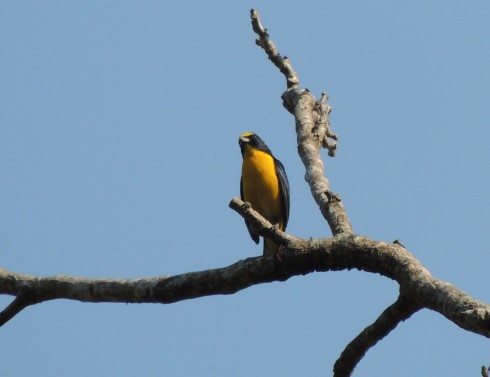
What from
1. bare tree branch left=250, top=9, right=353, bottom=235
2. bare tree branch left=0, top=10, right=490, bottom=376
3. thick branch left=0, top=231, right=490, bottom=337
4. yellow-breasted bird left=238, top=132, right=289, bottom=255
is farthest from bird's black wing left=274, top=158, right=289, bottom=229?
thick branch left=0, top=231, right=490, bottom=337

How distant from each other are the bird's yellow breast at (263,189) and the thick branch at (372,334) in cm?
415

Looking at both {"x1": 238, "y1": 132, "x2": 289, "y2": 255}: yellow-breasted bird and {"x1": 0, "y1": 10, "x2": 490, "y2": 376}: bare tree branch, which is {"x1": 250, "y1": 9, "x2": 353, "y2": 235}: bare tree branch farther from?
{"x1": 238, "y1": 132, "x2": 289, "y2": 255}: yellow-breasted bird

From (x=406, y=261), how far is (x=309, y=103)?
2.81 meters

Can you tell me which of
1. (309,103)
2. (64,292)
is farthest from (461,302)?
(309,103)

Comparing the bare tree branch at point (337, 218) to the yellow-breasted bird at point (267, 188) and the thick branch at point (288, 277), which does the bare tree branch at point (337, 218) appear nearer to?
the thick branch at point (288, 277)

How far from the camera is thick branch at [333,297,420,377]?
12.5ft

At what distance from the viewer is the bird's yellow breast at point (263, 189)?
8125 mm

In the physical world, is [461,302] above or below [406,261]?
below

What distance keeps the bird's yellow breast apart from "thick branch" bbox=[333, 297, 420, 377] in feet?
13.6

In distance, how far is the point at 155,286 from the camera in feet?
14.8

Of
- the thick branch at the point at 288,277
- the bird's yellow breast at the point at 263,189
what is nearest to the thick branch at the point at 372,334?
the thick branch at the point at 288,277

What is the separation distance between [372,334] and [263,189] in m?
Result: 4.26

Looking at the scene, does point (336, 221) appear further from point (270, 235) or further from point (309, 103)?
point (309, 103)

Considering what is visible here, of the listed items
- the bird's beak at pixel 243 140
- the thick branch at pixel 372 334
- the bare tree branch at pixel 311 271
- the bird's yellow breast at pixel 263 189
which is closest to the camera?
the bare tree branch at pixel 311 271
